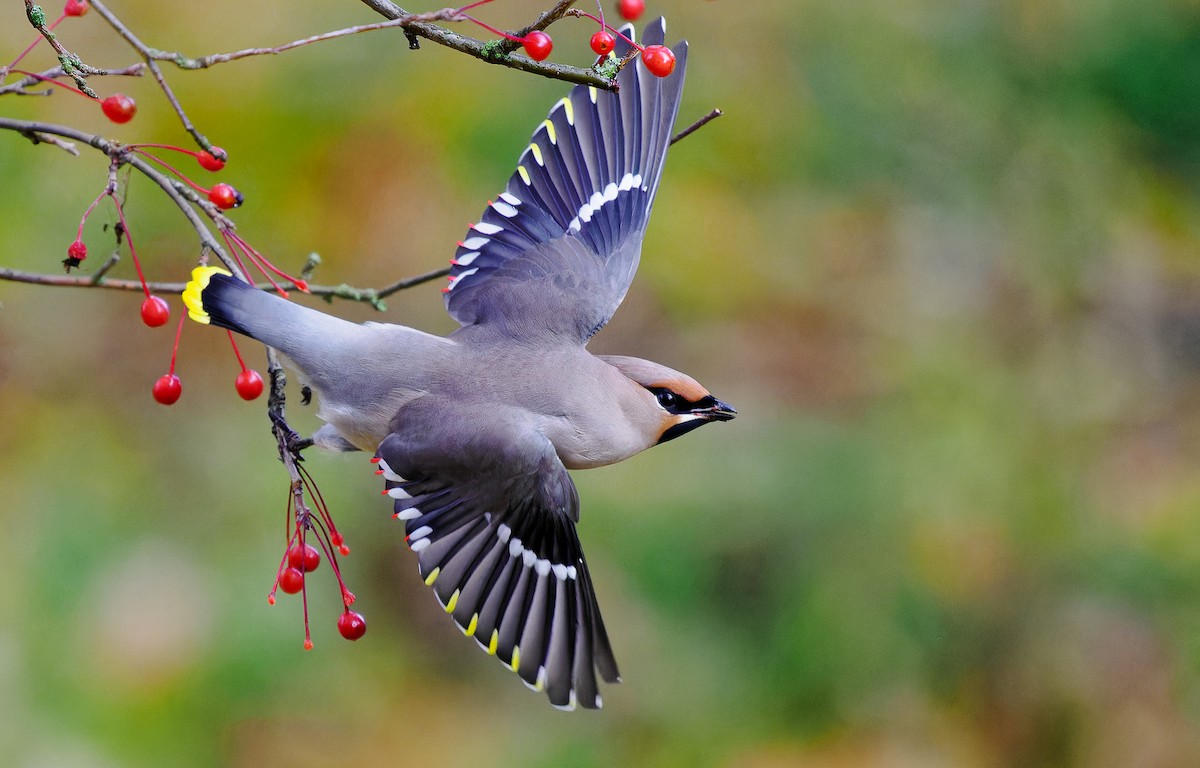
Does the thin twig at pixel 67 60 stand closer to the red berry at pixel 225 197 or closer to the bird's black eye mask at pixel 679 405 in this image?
the red berry at pixel 225 197

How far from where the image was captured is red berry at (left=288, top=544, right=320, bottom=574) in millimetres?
2539

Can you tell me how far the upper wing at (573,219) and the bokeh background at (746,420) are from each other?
1.72 metres

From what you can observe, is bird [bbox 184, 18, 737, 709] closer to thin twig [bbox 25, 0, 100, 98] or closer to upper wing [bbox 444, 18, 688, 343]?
upper wing [bbox 444, 18, 688, 343]

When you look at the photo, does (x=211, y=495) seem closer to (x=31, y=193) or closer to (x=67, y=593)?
(x=67, y=593)

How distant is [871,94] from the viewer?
6.44 m

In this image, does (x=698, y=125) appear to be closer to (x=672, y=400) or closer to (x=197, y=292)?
(x=672, y=400)

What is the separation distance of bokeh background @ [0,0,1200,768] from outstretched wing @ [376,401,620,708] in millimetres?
1899

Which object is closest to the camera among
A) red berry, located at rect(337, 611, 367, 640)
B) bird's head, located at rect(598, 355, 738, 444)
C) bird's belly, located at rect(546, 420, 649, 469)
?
red berry, located at rect(337, 611, 367, 640)

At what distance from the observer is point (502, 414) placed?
2.79m

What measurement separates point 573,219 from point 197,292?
964 millimetres

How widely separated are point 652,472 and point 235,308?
2.87 metres

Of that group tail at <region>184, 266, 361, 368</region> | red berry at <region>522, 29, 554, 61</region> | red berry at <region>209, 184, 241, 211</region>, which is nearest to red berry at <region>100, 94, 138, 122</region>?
red berry at <region>209, 184, 241, 211</region>

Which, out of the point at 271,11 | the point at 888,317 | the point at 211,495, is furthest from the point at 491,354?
the point at 888,317

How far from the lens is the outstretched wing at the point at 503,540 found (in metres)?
2.74
